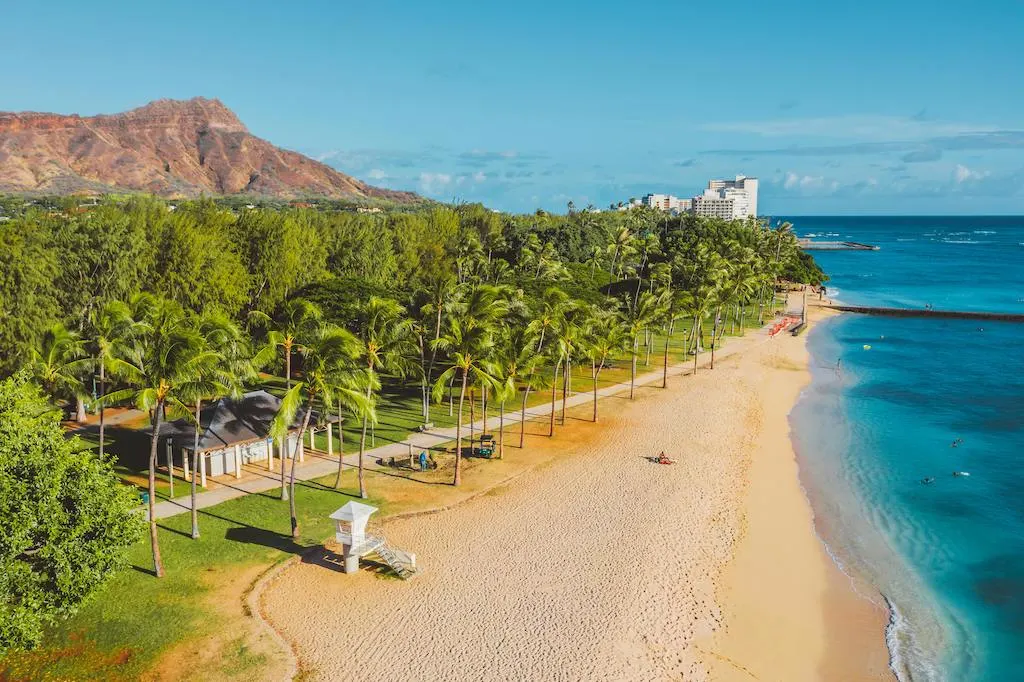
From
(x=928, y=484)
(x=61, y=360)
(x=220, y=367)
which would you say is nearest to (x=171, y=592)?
(x=220, y=367)

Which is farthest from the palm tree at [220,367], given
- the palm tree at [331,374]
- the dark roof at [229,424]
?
the palm tree at [331,374]

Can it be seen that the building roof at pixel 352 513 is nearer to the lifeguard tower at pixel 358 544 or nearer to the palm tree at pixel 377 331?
the lifeguard tower at pixel 358 544

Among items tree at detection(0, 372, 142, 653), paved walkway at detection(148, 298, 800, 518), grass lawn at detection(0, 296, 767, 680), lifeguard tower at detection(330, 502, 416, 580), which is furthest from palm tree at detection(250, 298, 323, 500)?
tree at detection(0, 372, 142, 653)

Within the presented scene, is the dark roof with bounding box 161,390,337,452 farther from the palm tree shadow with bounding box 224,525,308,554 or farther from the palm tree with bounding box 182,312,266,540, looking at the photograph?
the palm tree shadow with bounding box 224,525,308,554

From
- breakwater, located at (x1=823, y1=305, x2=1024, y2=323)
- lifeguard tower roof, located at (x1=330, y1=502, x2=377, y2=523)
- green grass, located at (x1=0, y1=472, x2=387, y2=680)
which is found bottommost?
green grass, located at (x1=0, y1=472, x2=387, y2=680)

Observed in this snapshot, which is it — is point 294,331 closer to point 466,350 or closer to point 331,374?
point 331,374

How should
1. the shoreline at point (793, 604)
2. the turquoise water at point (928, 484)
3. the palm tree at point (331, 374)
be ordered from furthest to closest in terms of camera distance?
the palm tree at point (331, 374), the turquoise water at point (928, 484), the shoreline at point (793, 604)

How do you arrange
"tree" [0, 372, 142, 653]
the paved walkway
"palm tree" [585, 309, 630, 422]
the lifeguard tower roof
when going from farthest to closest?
"palm tree" [585, 309, 630, 422]
the paved walkway
the lifeguard tower roof
"tree" [0, 372, 142, 653]
